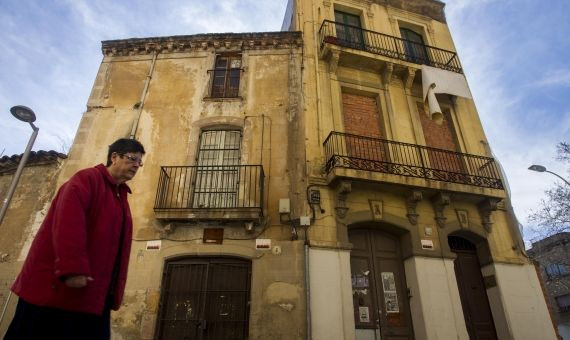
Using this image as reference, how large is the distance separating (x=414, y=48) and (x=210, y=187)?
8.81 meters

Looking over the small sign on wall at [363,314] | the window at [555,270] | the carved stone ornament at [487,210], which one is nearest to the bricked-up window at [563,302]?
the window at [555,270]

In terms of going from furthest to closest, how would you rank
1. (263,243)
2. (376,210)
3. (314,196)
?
1. (376,210)
2. (314,196)
3. (263,243)

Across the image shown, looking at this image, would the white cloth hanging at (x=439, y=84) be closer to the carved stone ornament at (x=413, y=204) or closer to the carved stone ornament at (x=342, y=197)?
the carved stone ornament at (x=413, y=204)

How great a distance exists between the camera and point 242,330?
7176mm

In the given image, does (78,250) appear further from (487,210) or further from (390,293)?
(487,210)

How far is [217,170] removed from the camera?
8867 mm

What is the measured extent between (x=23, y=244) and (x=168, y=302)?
400cm

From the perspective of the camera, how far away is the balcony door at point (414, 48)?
11195mm

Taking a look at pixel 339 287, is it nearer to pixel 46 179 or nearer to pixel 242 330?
pixel 242 330

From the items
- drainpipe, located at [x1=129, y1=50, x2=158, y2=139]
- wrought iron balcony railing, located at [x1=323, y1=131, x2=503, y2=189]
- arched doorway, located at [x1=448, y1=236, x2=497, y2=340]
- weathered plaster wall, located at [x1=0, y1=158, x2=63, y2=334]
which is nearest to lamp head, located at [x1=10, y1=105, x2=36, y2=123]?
weathered plaster wall, located at [x1=0, y1=158, x2=63, y2=334]

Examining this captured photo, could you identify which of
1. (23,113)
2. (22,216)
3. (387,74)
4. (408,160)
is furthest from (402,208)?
(22,216)

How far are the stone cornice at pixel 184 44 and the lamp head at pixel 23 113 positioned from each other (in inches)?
185

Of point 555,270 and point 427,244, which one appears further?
point 555,270

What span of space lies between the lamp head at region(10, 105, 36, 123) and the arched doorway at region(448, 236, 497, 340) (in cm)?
1062
